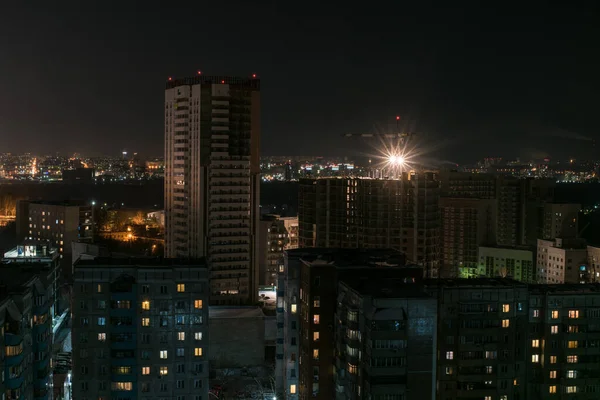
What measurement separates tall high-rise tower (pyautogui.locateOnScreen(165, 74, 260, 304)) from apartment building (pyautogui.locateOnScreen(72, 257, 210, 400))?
11402 mm

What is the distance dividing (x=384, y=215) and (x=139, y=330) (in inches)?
514

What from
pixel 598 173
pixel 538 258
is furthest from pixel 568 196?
pixel 538 258

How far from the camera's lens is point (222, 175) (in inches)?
898

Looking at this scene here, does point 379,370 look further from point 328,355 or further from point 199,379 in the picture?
point 199,379

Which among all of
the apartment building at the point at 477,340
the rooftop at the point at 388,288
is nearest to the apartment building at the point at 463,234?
the apartment building at the point at 477,340

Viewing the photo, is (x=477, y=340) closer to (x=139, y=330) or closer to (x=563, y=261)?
(x=139, y=330)

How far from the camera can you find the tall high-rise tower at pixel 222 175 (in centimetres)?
2270

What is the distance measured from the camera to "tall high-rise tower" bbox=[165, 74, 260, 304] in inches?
894

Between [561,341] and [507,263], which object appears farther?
[507,263]

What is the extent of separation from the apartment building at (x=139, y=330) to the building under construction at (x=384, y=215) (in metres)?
11.6

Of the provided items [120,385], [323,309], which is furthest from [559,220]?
[120,385]

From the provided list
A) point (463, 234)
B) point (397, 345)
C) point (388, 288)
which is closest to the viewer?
point (397, 345)

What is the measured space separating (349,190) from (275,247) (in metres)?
3.97

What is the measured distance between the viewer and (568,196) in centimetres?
6131
